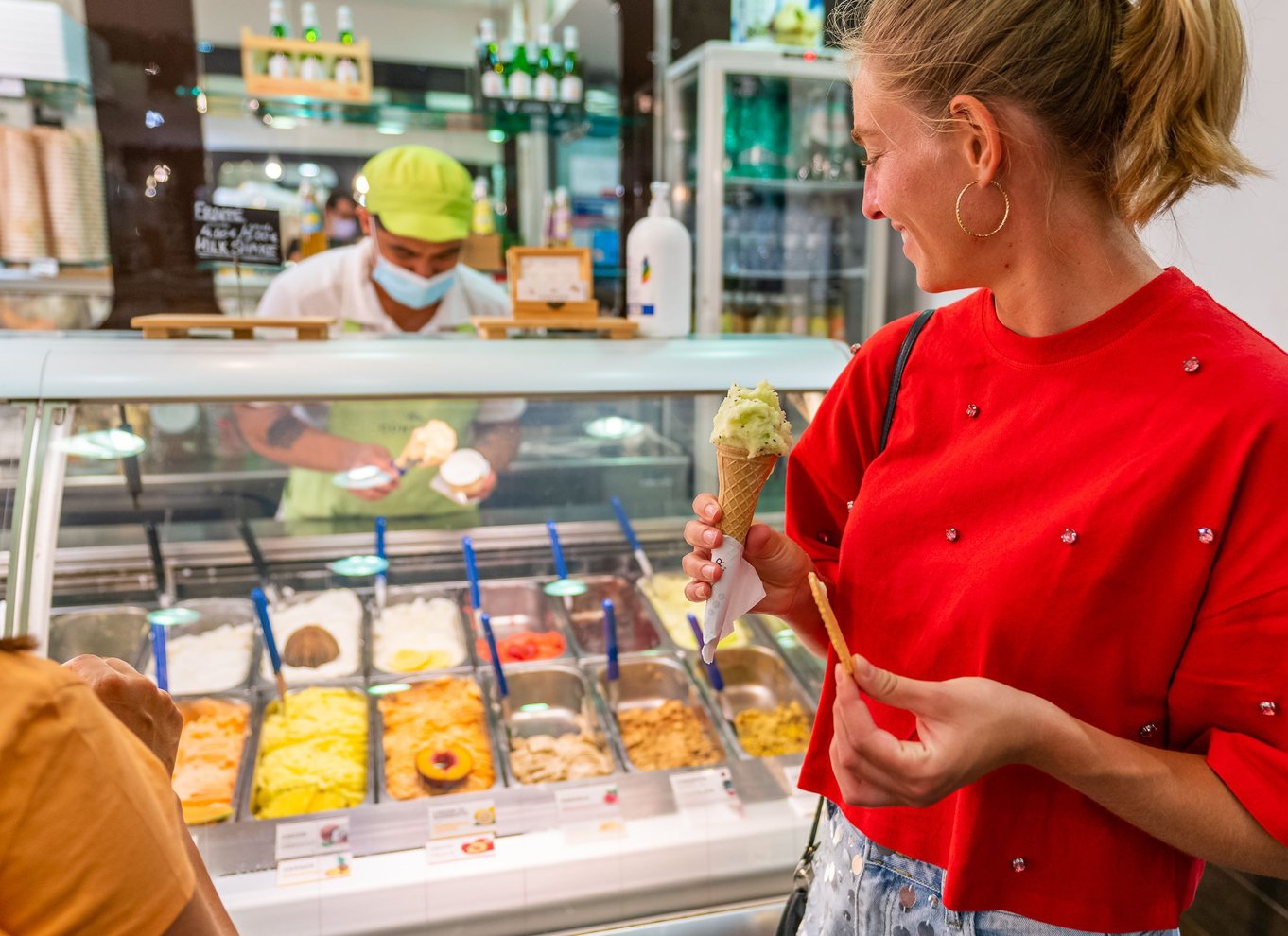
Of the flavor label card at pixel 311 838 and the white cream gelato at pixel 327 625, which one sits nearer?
the flavor label card at pixel 311 838

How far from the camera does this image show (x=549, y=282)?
8.05ft

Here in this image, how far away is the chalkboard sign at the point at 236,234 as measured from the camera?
90.5 inches

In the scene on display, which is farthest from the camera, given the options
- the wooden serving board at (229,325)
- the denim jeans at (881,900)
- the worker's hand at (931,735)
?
the wooden serving board at (229,325)

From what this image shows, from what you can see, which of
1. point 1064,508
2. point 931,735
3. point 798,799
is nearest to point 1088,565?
point 1064,508

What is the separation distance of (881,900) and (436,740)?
50.0 inches

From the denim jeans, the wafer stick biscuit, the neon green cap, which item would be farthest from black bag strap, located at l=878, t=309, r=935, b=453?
the neon green cap

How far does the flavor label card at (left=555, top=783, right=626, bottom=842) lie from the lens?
6.57 ft

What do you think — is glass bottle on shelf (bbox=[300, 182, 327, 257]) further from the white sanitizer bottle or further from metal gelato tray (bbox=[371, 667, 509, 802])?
metal gelato tray (bbox=[371, 667, 509, 802])

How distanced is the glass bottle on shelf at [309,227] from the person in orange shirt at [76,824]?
14.6ft

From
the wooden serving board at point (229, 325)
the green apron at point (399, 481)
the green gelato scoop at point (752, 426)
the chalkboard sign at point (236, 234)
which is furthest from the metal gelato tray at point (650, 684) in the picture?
the chalkboard sign at point (236, 234)

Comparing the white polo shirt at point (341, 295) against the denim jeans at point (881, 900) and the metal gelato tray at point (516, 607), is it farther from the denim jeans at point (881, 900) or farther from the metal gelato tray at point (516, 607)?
the denim jeans at point (881, 900)

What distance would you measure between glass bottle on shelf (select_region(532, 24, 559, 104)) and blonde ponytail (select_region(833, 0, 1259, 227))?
4513 millimetres

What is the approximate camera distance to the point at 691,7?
17.4ft

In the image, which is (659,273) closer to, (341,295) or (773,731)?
(773,731)
